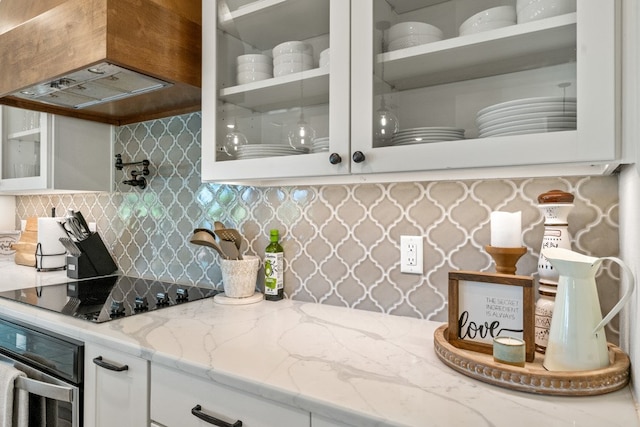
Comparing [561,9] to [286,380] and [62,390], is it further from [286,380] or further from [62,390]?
[62,390]

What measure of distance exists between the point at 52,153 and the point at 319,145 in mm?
1549

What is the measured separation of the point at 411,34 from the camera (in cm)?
105

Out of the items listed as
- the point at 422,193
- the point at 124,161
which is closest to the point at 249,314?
the point at 422,193

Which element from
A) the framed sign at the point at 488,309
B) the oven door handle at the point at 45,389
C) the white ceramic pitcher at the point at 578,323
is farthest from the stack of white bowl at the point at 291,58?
the oven door handle at the point at 45,389

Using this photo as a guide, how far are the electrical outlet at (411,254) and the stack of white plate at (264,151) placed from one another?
45 cm

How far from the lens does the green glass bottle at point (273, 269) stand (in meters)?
1.53

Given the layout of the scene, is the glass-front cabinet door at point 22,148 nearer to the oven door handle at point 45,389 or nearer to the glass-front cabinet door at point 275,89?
the oven door handle at point 45,389

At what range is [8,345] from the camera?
139 centimetres

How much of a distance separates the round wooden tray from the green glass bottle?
0.81 meters

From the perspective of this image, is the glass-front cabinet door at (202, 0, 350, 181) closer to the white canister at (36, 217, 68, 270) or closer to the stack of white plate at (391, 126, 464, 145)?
the stack of white plate at (391, 126, 464, 145)

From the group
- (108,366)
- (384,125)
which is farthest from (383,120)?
(108,366)

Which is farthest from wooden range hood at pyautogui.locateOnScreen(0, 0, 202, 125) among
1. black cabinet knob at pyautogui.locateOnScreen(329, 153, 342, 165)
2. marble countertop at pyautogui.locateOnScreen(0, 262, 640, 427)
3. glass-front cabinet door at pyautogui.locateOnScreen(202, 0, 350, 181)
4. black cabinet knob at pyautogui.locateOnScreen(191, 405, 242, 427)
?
black cabinet knob at pyautogui.locateOnScreen(191, 405, 242, 427)

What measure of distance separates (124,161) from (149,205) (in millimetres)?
331

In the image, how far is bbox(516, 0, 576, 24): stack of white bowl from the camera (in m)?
0.84
